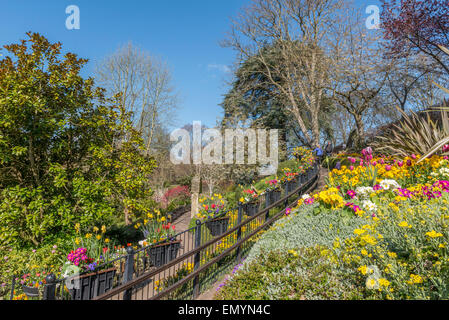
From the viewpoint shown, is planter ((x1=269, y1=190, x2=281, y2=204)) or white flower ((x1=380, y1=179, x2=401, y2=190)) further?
planter ((x1=269, y1=190, x2=281, y2=204))

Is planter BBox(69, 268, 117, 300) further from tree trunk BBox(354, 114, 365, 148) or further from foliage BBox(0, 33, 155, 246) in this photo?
tree trunk BBox(354, 114, 365, 148)

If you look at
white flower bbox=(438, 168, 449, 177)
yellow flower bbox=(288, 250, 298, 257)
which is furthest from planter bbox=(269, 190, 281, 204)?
white flower bbox=(438, 168, 449, 177)

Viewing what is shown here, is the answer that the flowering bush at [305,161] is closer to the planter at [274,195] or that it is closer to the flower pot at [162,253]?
the planter at [274,195]

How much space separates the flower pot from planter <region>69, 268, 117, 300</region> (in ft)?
2.92

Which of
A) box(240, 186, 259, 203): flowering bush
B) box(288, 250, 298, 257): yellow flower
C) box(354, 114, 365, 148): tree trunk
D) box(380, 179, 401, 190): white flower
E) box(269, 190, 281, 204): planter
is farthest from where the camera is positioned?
box(354, 114, 365, 148): tree trunk

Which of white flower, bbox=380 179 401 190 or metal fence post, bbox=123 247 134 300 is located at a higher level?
white flower, bbox=380 179 401 190

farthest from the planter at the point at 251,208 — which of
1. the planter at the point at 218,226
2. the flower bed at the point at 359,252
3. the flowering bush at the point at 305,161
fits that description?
the flowering bush at the point at 305,161

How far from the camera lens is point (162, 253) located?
4586 mm

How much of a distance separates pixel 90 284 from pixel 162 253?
4.84 feet

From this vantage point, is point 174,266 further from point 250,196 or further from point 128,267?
point 250,196

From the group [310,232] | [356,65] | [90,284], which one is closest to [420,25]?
[356,65]

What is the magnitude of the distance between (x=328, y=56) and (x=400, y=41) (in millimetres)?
3773

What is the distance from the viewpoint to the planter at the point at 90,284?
10.1ft

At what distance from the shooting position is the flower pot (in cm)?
439
